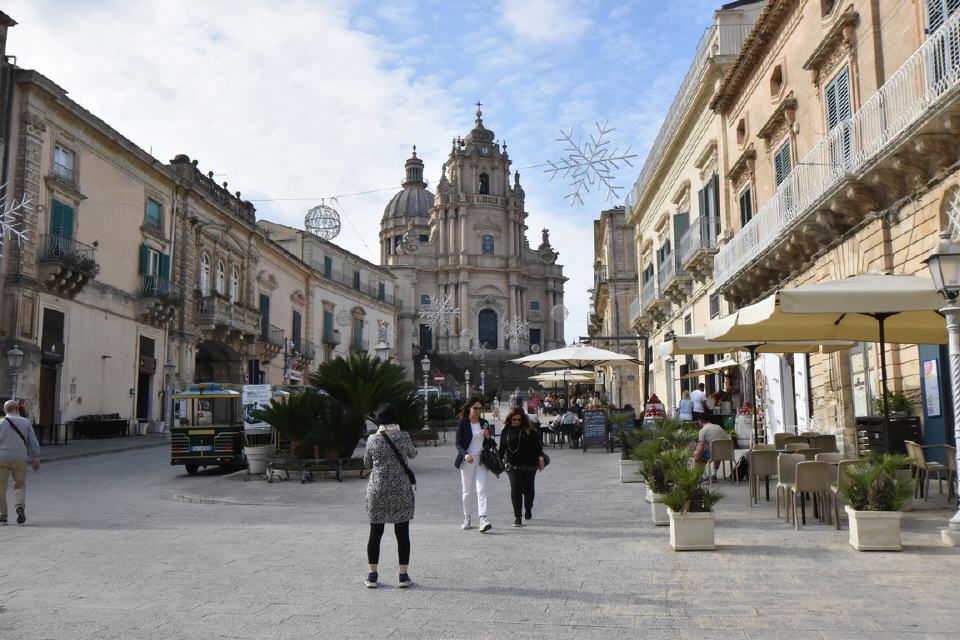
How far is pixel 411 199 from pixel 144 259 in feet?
223

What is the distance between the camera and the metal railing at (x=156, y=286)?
102 ft

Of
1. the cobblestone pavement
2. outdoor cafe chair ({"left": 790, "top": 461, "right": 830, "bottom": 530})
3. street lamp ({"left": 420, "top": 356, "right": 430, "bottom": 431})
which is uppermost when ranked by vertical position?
street lamp ({"left": 420, "top": 356, "right": 430, "bottom": 431})

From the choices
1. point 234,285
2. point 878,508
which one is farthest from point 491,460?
point 234,285

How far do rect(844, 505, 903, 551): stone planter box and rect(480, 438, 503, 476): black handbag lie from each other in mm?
3748

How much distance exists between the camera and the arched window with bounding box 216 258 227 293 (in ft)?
124

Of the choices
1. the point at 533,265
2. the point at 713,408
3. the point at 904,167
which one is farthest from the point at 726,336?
the point at 533,265

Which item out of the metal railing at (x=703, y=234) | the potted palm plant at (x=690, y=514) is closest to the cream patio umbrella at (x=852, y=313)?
the potted palm plant at (x=690, y=514)

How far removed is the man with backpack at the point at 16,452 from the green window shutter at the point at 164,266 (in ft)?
74.6

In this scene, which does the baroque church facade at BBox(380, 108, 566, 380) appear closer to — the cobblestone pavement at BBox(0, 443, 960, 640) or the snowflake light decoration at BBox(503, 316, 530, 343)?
the snowflake light decoration at BBox(503, 316, 530, 343)

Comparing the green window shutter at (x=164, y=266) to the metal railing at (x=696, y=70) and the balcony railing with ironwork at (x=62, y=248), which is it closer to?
the balcony railing with ironwork at (x=62, y=248)

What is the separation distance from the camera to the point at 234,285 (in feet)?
131

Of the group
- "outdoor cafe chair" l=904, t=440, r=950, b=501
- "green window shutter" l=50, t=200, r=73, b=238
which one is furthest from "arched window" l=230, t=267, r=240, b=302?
"outdoor cafe chair" l=904, t=440, r=950, b=501

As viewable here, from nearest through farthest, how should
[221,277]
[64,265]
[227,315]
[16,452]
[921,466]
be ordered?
1. [921,466]
2. [16,452]
3. [64,265]
4. [227,315]
5. [221,277]

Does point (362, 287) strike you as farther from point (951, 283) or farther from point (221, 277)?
point (951, 283)
